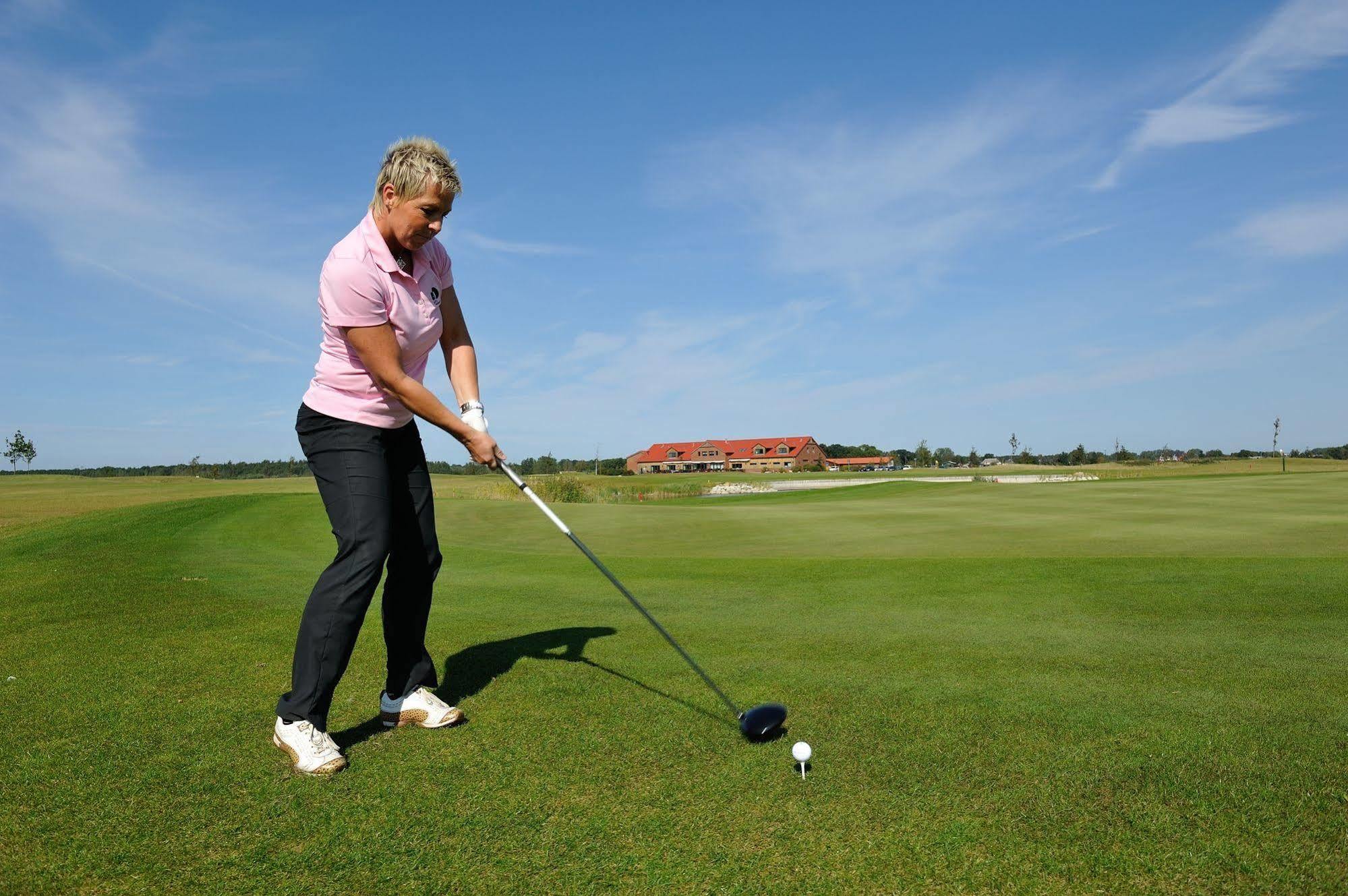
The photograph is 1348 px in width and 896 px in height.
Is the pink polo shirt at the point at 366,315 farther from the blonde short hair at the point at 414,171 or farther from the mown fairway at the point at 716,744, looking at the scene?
the mown fairway at the point at 716,744

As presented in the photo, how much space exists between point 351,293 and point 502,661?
2.36 metres

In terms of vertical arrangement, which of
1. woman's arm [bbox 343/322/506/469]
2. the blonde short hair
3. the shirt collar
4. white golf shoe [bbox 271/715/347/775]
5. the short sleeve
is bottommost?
white golf shoe [bbox 271/715/347/775]

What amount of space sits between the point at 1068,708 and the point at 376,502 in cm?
321

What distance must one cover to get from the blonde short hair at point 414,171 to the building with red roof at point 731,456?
97483mm

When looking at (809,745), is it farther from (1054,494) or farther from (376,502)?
(1054,494)

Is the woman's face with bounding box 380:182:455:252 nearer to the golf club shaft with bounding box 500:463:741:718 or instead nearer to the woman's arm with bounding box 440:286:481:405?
the woman's arm with bounding box 440:286:481:405

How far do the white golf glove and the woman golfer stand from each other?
107mm

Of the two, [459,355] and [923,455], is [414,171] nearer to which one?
[459,355]

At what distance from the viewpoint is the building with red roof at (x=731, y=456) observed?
338ft

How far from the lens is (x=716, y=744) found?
324 centimetres

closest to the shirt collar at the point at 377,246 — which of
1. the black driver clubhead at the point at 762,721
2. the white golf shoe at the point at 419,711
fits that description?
the white golf shoe at the point at 419,711

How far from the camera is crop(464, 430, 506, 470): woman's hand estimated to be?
3754mm

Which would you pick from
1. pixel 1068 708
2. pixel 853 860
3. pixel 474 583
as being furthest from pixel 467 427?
pixel 474 583

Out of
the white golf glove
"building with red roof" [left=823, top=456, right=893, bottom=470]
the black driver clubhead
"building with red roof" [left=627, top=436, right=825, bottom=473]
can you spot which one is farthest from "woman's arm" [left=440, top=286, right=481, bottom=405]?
"building with red roof" [left=823, top=456, right=893, bottom=470]
